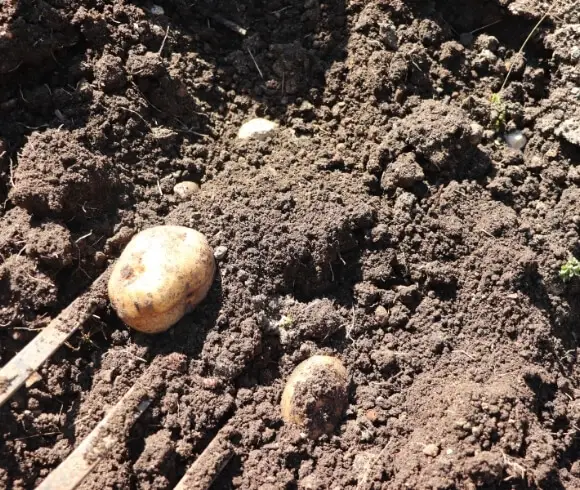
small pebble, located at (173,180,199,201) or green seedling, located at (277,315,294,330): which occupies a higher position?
small pebble, located at (173,180,199,201)

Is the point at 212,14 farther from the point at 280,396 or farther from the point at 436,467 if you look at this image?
the point at 436,467

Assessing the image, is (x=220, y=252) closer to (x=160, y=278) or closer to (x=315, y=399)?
(x=160, y=278)

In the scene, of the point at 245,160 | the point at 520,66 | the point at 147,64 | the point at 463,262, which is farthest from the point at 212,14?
the point at 463,262

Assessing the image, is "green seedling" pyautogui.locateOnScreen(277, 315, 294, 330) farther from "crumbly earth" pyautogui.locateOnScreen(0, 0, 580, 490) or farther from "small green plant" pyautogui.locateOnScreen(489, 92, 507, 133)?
"small green plant" pyautogui.locateOnScreen(489, 92, 507, 133)

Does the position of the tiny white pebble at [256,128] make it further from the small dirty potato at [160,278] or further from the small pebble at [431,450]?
the small pebble at [431,450]

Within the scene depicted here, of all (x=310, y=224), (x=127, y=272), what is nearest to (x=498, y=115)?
(x=310, y=224)

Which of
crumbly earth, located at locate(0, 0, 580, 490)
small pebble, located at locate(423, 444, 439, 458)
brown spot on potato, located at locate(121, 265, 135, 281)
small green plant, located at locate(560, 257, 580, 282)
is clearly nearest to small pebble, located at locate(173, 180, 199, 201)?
crumbly earth, located at locate(0, 0, 580, 490)
